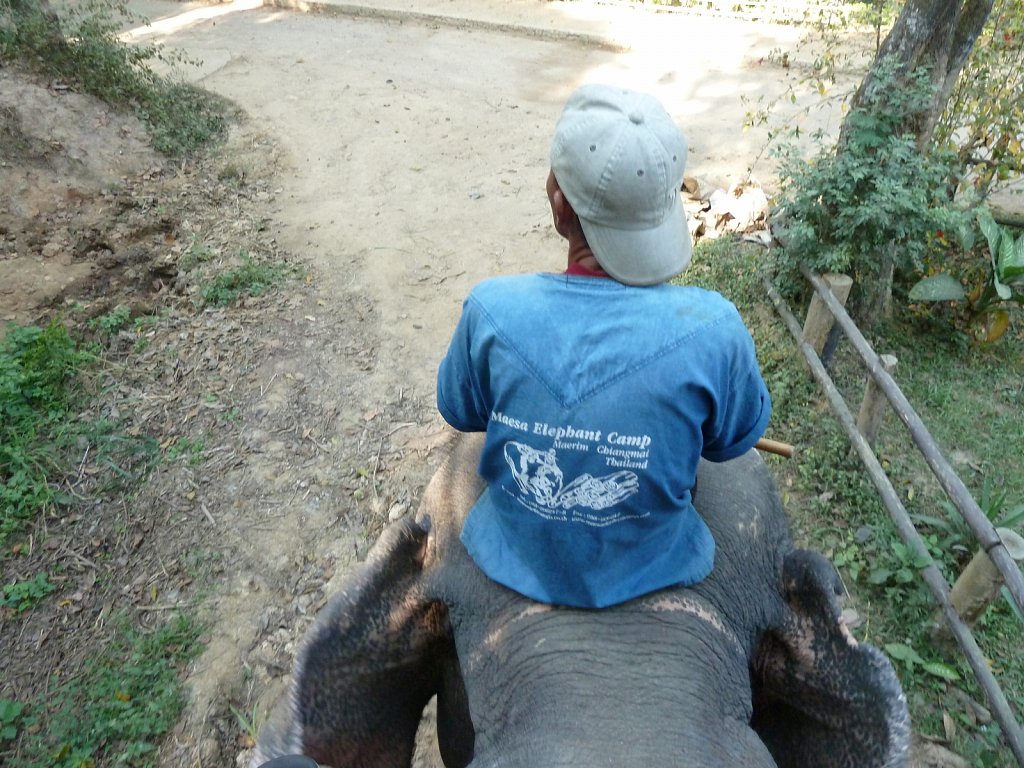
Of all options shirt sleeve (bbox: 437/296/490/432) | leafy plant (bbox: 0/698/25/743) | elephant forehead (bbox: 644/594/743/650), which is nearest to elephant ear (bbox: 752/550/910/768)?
elephant forehead (bbox: 644/594/743/650)

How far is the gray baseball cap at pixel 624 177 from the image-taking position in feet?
4.61

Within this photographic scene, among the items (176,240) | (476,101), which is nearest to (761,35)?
(476,101)

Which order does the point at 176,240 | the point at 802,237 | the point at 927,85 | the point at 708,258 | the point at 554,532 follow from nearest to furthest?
the point at 554,532, the point at 927,85, the point at 802,237, the point at 708,258, the point at 176,240

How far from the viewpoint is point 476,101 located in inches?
330

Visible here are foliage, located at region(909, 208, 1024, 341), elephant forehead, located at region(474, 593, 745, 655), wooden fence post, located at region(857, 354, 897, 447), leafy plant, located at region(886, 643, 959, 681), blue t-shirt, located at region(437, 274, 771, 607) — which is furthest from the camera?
foliage, located at region(909, 208, 1024, 341)

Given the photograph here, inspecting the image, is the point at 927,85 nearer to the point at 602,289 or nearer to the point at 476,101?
the point at 602,289

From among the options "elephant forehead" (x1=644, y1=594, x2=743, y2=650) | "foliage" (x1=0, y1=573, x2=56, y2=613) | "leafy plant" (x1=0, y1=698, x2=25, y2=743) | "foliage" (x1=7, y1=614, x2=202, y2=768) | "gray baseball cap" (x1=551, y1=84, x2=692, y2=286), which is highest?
"gray baseball cap" (x1=551, y1=84, x2=692, y2=286)

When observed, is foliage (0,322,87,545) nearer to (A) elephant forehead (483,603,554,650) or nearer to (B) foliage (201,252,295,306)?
(B) foliage (201,252,295,306)

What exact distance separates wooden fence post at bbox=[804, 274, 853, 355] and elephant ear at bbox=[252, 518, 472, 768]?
293cm

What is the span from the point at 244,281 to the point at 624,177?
4.48m

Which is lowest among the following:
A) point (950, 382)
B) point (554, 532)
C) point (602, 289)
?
point (950, 382)

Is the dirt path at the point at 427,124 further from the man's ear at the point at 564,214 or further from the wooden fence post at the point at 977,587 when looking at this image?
the man's ear at the point at 564,214

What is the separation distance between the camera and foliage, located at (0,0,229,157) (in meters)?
6.95

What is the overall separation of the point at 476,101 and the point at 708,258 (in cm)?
427
